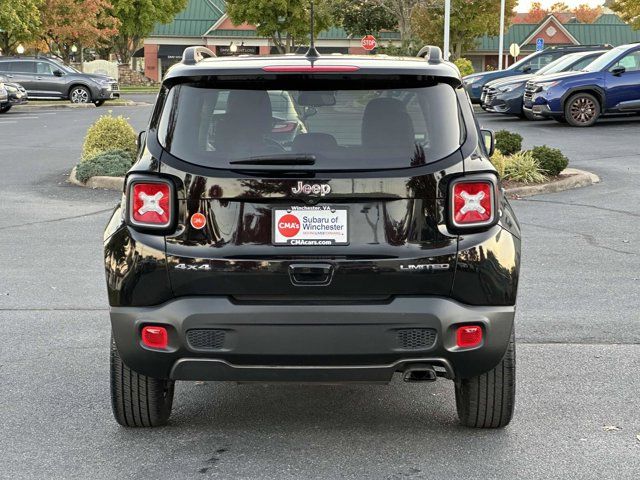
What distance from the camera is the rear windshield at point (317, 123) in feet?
14.8

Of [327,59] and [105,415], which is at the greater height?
[327,59]

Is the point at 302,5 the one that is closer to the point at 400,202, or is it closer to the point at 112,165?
the point at 112,165

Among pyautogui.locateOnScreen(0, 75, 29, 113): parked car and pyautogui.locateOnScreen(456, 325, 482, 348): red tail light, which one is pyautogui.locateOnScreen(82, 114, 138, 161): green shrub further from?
pyautogui.locateOnScreen(0, 75, 29, 113): parked car

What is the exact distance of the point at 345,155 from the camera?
14.7 feet

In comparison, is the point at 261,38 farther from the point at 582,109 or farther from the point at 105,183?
the point at 105,183

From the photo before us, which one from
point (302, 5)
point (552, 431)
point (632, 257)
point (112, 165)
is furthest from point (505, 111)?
point (302, 5)

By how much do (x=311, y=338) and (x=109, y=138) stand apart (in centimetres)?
1255

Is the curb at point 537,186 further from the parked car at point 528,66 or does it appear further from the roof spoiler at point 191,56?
the parked car at point 528,66

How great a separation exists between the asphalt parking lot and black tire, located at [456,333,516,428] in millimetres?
87

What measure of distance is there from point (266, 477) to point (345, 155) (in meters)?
1.41

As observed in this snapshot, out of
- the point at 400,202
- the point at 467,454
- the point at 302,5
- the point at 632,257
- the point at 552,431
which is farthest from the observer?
the point at 302,5


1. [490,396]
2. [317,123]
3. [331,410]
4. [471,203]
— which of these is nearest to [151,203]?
[317,123]

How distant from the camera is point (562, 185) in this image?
14836mm

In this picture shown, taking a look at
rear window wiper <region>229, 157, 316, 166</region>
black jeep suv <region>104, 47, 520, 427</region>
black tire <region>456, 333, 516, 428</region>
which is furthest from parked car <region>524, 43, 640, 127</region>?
rear window wiper <region>229, 157, 316, 166</region>
